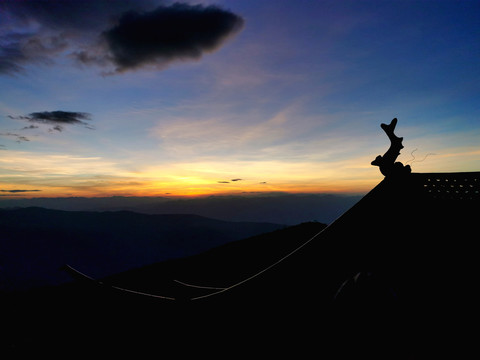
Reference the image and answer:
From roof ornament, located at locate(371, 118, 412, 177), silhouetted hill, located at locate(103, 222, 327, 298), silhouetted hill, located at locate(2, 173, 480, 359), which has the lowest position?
silhouetted hill, located at locate(103, 222, 327, 298)

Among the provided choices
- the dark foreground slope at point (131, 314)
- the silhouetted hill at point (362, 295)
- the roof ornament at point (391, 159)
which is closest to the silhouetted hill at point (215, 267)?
the dark foreground slope at point (131, 314)

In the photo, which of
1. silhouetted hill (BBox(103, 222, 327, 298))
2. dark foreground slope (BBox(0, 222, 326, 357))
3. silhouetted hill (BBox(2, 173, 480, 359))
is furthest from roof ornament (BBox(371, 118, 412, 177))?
silhouetted hill (BBox(103, 222, 327, 298))

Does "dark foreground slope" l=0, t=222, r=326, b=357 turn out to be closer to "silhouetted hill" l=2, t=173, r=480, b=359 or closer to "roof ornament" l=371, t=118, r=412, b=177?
"silhouetted hill" l=2, t=173, r=480, b=359

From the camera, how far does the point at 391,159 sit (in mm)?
2850

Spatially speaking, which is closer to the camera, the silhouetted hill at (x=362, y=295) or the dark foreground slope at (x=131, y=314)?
the silhouetted hill at (x=362, y=295)

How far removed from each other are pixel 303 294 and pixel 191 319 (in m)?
1.97

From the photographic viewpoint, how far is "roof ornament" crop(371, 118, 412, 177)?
107 inches

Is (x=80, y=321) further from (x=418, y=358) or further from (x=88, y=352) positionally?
(x=418, y=358)

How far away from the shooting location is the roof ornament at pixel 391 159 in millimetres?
2730

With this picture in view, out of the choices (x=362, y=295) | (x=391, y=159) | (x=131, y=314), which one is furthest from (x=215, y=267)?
(x=391, y=159)

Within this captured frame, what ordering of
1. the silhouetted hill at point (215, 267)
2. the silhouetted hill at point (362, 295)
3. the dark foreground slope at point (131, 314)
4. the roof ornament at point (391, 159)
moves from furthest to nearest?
the silhouetted hill at point (215, 267)
the dark foreground slope at point (131, 314)
the roof ornament at point (391, 159)
the silhouetted hill at point (362, 295)

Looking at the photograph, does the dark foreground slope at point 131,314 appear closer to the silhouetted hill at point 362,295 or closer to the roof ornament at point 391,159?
the silhouetted hill at point 362,295

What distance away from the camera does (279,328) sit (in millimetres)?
3209

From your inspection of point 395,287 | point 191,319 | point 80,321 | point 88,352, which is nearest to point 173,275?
point 80,321
